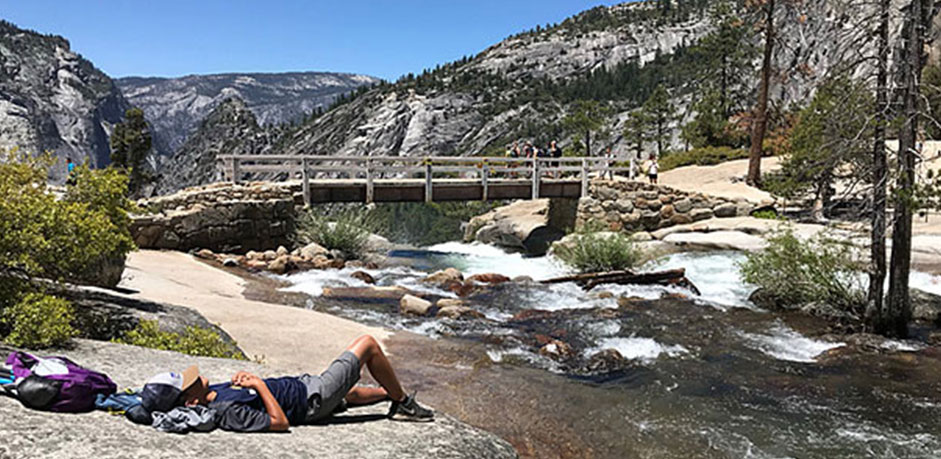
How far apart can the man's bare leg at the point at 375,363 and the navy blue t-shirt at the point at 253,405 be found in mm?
563

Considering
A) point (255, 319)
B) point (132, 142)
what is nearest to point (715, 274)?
point (255, 319)

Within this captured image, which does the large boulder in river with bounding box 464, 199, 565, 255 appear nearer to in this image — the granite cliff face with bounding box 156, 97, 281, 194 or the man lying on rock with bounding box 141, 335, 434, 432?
the man lying on rock with bounding box 141, 335, 434, 432

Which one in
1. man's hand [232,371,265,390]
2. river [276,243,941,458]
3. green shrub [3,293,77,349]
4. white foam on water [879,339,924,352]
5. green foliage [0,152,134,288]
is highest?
green foliage [0,152,134,288]

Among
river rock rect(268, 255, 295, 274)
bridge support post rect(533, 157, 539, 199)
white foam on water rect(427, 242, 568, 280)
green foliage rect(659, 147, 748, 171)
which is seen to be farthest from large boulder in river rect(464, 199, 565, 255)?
river rock rect(268, 255, 295, 274)

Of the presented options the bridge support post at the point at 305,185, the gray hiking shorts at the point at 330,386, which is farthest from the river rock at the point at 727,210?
the gray hiking shorts at the point at 330,386

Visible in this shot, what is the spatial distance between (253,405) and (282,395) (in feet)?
0.80

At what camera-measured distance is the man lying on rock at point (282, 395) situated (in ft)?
14.7

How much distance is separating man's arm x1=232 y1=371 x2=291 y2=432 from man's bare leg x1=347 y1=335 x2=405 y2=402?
83 centimetres

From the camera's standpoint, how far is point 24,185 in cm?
712

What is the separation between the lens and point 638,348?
10.6 m

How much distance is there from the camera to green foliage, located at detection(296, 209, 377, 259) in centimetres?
2062

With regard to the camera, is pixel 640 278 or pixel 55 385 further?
pixel 640 278

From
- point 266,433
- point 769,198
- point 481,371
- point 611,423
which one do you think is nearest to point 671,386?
point 611,423

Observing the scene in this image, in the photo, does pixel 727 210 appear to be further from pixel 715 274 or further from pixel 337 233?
pixel 337 233
